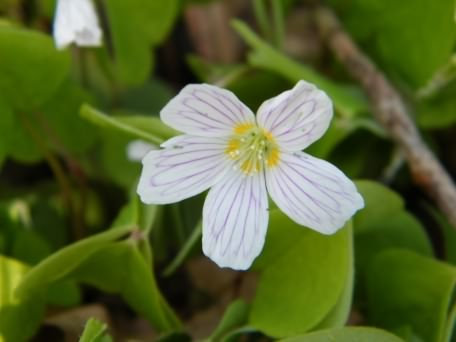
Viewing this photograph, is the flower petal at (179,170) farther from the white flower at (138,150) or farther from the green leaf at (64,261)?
the white flower at (138,150)

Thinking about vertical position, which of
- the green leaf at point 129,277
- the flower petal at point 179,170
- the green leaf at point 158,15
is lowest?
the green leaf at point 129,277

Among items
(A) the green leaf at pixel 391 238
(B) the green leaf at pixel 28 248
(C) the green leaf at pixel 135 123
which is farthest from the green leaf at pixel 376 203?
(B) the green leaf at pixel 28 248

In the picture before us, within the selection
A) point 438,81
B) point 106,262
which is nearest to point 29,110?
point 106,262

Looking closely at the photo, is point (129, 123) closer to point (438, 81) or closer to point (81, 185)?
point (81, 185)

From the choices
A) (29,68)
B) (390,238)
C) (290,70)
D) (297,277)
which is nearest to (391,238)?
(390,238)

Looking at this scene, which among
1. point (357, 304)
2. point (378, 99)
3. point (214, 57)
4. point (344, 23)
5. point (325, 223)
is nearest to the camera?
point (325, 223)
